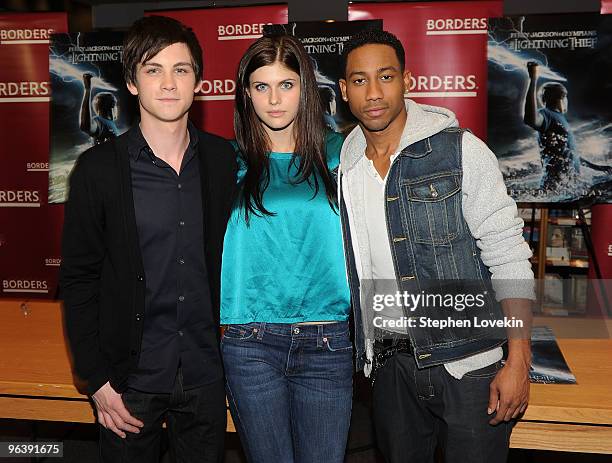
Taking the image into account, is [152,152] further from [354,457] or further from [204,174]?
[354,457]

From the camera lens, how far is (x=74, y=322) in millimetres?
1877

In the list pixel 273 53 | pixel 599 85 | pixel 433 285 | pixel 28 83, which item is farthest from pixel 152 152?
pixel 28 83

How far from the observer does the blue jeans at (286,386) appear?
6.08 ft

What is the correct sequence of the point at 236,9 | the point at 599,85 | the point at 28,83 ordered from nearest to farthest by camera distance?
1. the point at 599,85
2. the point at 236,9
3. the point at 28,83

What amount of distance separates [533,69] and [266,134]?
293 cm

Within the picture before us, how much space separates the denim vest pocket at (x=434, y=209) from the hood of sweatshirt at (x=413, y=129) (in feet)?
0.45

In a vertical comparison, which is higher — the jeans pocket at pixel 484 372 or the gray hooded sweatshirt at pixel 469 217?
the gray hooded sweatshirt at pixel 469 217

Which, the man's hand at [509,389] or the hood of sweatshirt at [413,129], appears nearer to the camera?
the man's hand at [509,389]

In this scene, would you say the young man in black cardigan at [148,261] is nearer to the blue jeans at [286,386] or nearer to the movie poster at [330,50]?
the blue jeans at [286,386]

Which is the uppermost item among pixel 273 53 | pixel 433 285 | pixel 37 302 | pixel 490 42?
pixel 490 42

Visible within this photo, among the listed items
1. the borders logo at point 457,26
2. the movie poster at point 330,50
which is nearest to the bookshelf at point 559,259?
the borders logo at point 457,26

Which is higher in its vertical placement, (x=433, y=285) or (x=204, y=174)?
(x=204, y=174)

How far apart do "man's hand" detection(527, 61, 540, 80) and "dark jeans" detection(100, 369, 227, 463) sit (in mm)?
3310

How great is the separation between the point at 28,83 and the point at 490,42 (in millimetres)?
3637
